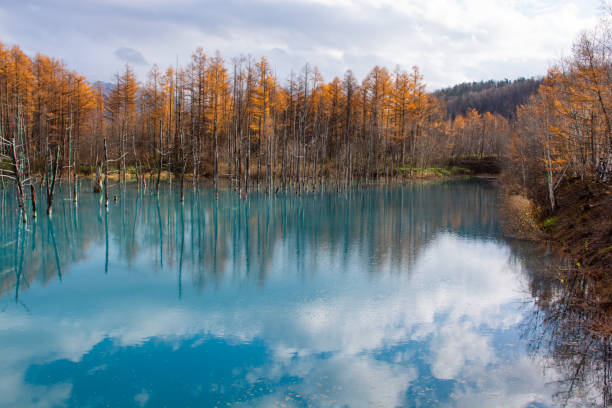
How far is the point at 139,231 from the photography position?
81.2 ft

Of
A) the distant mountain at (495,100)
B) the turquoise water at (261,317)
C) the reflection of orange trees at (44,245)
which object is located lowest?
the turquoise water at (261,317)

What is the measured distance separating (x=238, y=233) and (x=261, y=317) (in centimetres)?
1256

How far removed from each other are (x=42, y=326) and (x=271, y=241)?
1244 cm

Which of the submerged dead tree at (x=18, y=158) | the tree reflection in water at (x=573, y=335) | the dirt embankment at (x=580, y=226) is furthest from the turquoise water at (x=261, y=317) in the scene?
the dirt embankment at (x=580, y=226)

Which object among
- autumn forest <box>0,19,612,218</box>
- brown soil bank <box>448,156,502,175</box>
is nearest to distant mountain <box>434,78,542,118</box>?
brown soil bank <box>448,156,502,175</box>

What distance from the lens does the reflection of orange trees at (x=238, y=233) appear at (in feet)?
59.9

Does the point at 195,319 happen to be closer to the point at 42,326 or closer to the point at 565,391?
the point at 42,326

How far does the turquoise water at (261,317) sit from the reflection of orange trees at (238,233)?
164mm

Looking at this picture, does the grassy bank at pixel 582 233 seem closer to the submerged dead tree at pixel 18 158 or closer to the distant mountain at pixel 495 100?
the submerged dead tree at pixel 18 158

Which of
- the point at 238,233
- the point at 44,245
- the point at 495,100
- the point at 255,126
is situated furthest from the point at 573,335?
the point at 495,100

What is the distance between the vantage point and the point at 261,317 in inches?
491

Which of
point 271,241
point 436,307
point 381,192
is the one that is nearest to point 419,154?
point 381,192

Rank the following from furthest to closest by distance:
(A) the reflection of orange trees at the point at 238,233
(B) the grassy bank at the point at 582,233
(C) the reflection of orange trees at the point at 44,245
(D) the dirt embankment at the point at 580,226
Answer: (A) the reflection of orange trees at the point at 238,233, (C) the reflection of orange trees at the point at 44,245, (D) the dirt embankment at the point at 580,226, (B) the grassy bank at the point at 582,233

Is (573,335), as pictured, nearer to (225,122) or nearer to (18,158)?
(18,158)
